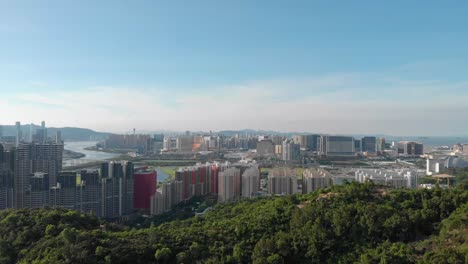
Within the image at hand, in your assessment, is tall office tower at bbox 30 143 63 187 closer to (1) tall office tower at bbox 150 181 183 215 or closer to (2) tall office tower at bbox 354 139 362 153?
(1) tall office tower at bbox 150 181 183 215

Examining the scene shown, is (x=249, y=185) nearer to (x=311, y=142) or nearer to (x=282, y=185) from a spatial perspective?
(x=282, y=185)

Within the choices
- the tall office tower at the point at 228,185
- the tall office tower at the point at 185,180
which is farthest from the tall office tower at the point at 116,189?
the tall office tower at the point at 228,185

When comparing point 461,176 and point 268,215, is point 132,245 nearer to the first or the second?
point 268,215

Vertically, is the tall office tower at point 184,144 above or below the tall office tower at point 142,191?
above

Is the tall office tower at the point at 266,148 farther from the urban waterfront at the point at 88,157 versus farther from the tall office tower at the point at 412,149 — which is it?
the urban waterfront at the point at 88,157

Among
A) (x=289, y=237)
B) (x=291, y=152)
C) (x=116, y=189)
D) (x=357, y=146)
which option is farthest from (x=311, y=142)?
(x=289, y=237)

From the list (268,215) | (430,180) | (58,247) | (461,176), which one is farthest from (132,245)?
(461,176)

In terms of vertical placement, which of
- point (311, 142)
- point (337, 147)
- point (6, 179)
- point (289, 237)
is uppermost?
point (311, 142)
